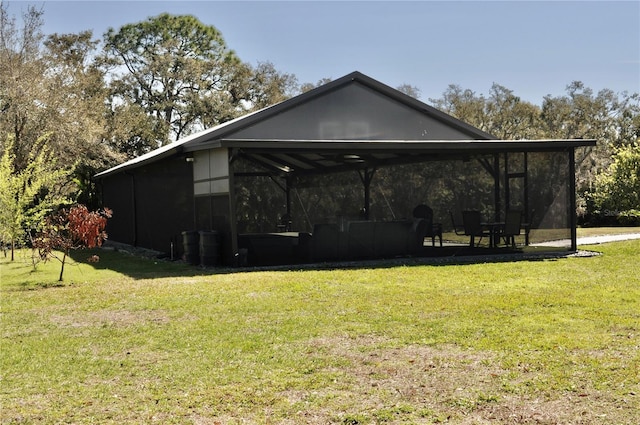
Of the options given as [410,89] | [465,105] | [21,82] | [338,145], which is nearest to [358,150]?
[338,145]

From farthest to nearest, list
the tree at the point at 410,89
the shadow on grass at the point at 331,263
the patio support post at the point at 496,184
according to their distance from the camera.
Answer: the tree at the point at 410,89 < the patio support post at the point at 496,184 < the shadow on grass at the point at 331,263

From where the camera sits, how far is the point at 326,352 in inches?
222

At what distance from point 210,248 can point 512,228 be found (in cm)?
678

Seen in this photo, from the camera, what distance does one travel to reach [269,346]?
588cm

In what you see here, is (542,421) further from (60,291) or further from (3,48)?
(3,48)

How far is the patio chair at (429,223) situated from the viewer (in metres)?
15.2

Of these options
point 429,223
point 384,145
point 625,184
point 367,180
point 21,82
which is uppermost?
point 21,82

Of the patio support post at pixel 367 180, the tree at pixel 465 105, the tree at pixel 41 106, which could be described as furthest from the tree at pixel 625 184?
the tree at pixel 465 105

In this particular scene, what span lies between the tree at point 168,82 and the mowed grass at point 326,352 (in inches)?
1000

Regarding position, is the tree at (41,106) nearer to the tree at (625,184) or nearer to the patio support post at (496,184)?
the patio support post at (496,184)

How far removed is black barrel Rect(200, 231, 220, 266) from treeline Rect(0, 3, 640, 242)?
39.4 feet

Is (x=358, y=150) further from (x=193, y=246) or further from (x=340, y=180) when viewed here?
(x=340, y=180)

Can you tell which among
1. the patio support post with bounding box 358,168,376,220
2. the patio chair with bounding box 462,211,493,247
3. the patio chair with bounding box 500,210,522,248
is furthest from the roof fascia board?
the patio support post with bounding box 358,168,376,220

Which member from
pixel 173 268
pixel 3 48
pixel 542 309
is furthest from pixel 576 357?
pixel 3 48
